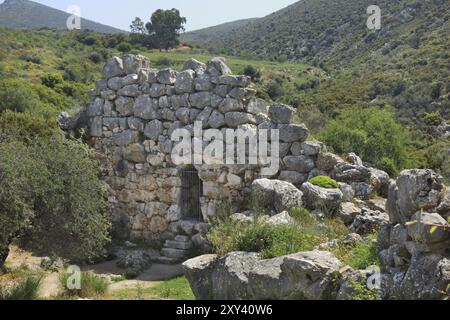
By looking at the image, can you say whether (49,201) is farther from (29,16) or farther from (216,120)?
(29,16)

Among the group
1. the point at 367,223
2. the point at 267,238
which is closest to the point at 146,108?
the point at 367,223

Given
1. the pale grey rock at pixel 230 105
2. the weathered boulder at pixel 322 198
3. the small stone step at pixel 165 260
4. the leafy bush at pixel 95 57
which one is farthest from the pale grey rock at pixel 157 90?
the leafy bush at pixel 95 57

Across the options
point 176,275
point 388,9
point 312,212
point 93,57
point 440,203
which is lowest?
point 176,275

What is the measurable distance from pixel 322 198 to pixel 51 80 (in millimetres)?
27235

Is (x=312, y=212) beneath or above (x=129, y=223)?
above

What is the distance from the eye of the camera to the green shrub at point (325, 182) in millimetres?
11438

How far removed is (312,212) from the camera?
1052cm

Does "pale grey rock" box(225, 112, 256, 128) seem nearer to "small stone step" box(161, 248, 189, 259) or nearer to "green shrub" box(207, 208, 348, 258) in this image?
"small stone step" box(161, 248, 189, 259)

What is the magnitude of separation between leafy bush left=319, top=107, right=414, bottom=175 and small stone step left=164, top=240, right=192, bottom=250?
5.34 meters

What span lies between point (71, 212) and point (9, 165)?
5.02 feet

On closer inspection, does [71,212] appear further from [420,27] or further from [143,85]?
[420,27]

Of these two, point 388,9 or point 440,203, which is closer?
point 440,203

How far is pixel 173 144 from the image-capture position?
43.5 feet

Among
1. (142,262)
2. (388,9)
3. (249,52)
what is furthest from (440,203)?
(249,52)
